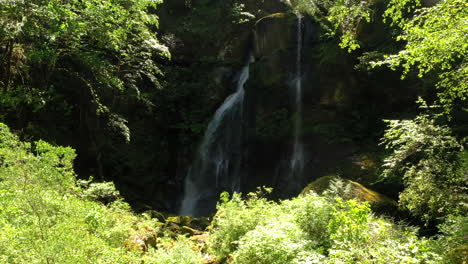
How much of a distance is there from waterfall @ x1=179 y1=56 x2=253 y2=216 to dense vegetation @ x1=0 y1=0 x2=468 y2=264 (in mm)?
906

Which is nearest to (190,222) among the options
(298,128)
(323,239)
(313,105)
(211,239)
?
(211,239)

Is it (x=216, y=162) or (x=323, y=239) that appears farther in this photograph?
(x=216, y=162)

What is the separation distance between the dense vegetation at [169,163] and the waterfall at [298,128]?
1.26 metres

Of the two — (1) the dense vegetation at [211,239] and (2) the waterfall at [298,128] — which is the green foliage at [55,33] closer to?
(1) the dense vegetation at [211,239]

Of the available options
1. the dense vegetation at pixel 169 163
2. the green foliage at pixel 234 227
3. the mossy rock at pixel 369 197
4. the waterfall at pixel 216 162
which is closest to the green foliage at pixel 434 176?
the dense vegetation at pixel 169 163

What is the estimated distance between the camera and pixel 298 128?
14148mm

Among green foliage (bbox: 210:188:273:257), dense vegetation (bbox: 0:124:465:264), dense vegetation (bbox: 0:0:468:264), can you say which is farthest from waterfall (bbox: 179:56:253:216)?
dense vegetation (bbox: 0:124:465:264)

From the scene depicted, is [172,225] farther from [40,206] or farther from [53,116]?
[53,116]

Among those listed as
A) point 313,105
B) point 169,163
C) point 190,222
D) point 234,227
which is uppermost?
point 313,105

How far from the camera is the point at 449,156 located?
6.43 m

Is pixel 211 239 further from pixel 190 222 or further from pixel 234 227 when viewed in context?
pixel 190 222

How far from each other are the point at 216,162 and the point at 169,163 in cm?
297

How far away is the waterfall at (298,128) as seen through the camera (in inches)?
523

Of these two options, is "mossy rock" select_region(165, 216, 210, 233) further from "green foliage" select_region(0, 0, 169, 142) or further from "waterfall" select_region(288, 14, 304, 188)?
"waterfall" select_region(288, 14, 304, 188)
